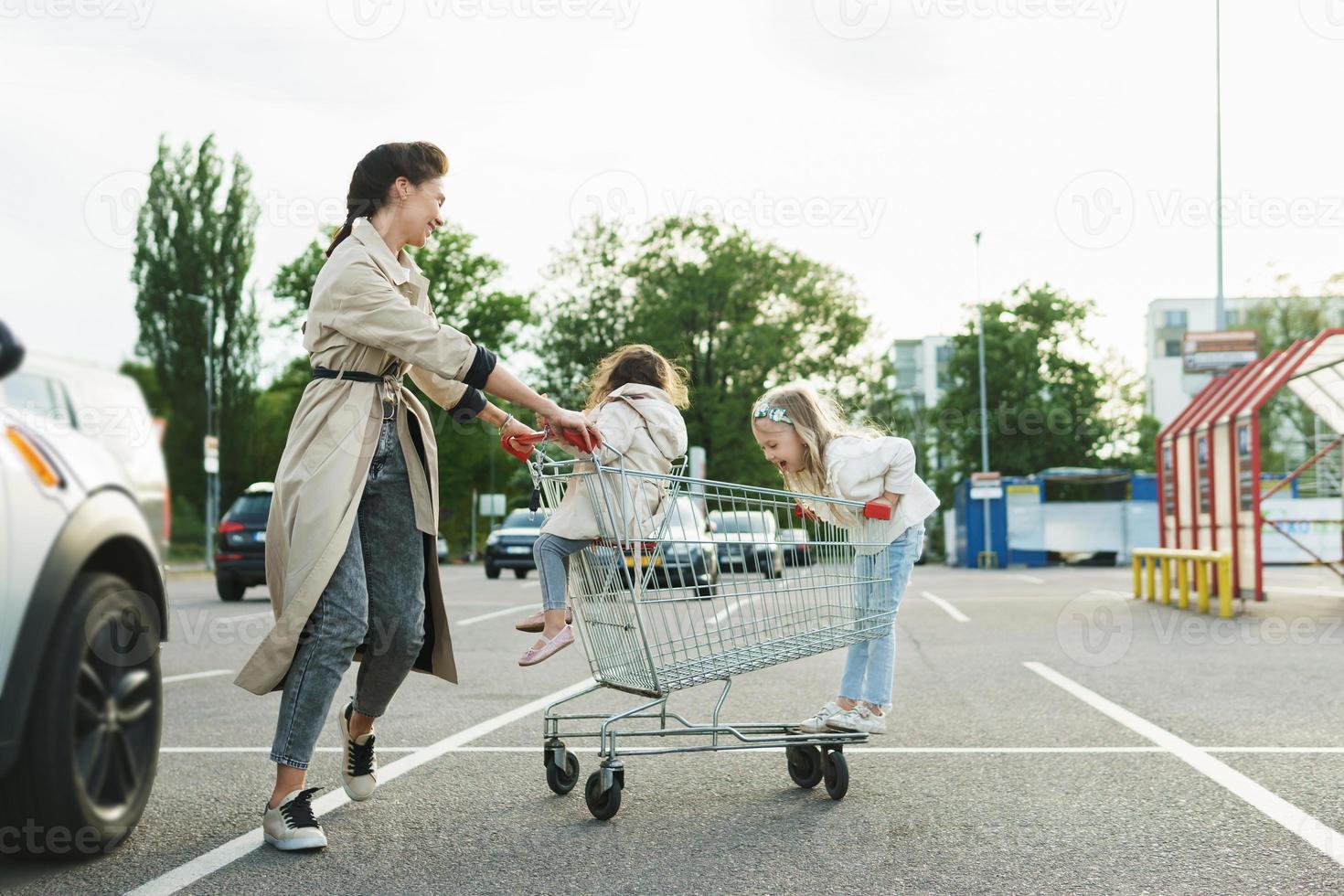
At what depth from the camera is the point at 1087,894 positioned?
3.60m

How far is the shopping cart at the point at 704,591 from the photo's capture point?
183 inches

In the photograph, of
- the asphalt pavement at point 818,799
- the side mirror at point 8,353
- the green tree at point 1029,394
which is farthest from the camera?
the green tree at point 1029,394

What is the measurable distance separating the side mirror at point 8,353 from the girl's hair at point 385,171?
2019mm

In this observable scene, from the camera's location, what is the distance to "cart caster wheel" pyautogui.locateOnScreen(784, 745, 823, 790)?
5.07m

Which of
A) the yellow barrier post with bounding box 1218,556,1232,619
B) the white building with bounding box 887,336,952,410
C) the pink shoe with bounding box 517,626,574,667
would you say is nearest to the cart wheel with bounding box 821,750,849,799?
the pink shoe with bounding box 517,626,574,667

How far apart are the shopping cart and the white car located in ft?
5.13

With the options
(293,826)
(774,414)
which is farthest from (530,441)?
(293,826)

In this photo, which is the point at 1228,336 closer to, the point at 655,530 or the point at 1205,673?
A: the point at 1205,673

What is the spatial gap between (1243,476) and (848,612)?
11.9 m

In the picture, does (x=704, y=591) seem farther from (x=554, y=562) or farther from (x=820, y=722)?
(x=820, y=722)

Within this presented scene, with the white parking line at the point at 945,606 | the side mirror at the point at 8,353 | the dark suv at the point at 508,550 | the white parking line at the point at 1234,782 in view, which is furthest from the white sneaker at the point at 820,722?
the dark suv at the point at 508,550

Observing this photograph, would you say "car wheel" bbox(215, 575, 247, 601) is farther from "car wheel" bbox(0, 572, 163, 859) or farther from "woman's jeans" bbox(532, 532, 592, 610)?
"car wheel" bbox(0, 572, 163, 859)

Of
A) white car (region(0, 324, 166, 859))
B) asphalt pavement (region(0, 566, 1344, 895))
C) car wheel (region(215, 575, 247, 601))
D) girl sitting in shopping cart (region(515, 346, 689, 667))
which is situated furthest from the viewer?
car wheel (region(215, 575, 247, 601))

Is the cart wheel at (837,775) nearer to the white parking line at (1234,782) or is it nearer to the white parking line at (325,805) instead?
the white parking line at (1234,782)
